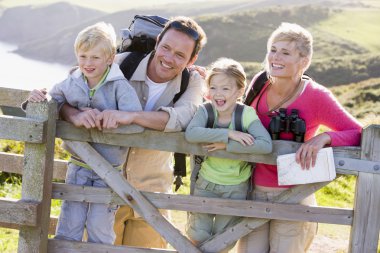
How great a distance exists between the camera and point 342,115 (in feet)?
14.7

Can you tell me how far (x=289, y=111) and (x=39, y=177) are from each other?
6.89 ft

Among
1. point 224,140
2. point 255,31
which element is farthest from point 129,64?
point 255,31

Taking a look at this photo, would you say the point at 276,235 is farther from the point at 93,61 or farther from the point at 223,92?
the point at 93,61

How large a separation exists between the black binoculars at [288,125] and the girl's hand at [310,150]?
123 millimetres

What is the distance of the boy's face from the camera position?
4.47 meters

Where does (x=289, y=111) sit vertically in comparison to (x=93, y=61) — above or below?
below

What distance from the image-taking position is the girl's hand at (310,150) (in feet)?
14.1

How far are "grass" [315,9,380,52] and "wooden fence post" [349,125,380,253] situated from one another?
9879 cm

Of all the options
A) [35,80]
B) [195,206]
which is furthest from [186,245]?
[35,80]

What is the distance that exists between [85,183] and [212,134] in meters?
1.21

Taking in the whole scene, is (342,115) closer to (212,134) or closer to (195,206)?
(212,134)

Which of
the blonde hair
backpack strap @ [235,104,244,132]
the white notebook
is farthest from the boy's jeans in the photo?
the blonde hair

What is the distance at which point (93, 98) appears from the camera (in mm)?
4574

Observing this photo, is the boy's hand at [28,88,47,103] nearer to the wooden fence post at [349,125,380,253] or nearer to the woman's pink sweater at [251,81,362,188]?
the woman's pink sweater at [251,81,362,188]
